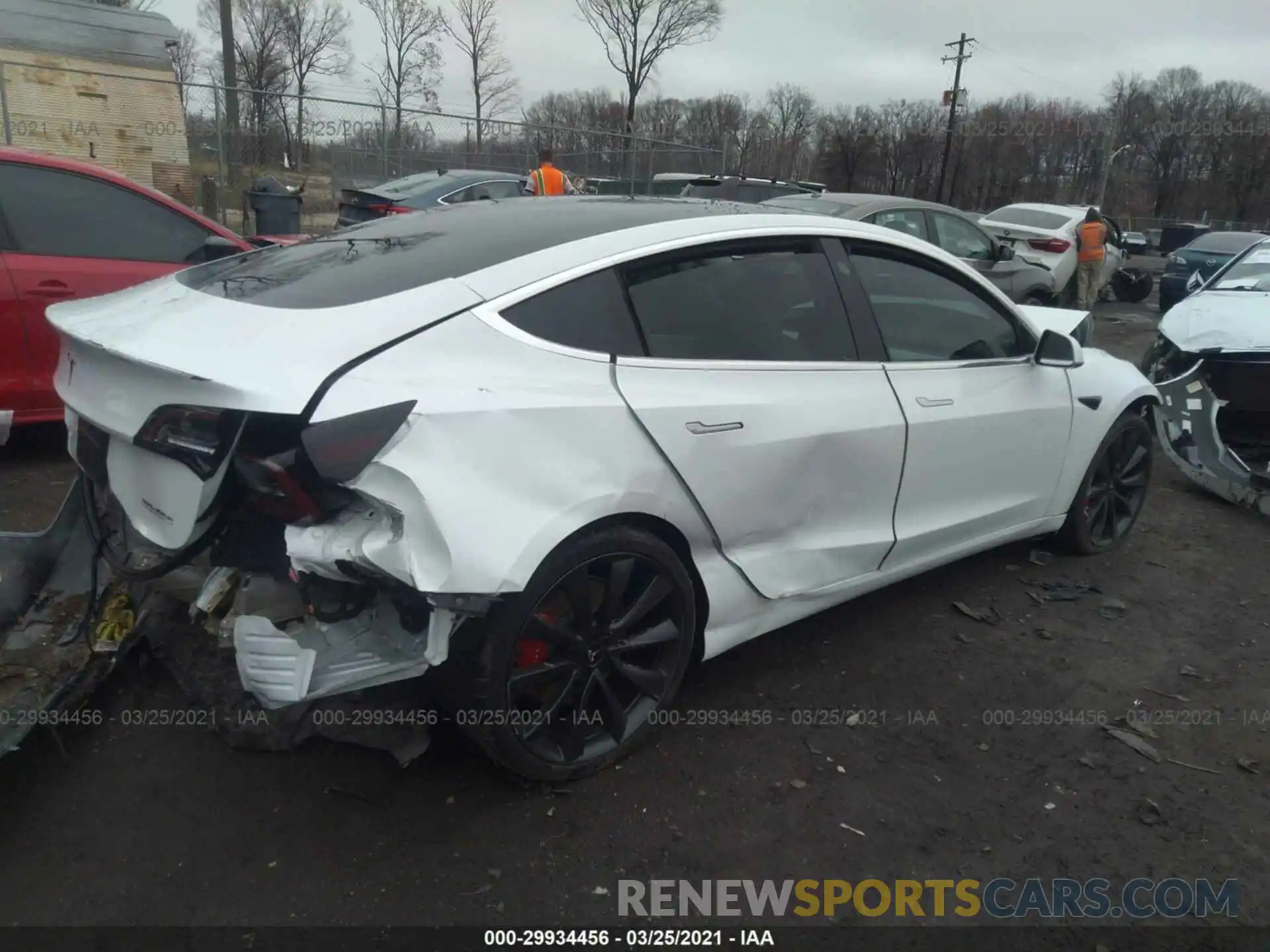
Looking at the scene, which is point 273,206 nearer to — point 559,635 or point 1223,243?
point 559,635

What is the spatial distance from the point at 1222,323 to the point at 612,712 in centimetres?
552

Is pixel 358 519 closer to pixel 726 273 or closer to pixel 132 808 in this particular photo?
pixel 132 808

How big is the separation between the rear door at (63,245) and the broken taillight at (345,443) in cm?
360

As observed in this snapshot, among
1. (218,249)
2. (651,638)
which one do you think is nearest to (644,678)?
(651,638)

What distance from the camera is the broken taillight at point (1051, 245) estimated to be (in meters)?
13.0

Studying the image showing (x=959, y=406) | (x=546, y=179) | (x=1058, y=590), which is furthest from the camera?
(x=546, y=179)

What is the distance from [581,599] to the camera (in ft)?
8.61

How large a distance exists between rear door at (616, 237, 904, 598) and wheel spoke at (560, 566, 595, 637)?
0.42 meters

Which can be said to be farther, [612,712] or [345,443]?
[612,712]

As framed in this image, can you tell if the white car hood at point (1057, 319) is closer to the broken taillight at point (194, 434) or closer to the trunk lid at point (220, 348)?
the trunk lid at point (220, 348)

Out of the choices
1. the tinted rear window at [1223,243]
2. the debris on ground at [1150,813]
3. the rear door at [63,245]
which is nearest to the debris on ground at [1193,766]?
the debris on ground at [1150,813]

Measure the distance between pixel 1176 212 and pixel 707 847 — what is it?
71.4m

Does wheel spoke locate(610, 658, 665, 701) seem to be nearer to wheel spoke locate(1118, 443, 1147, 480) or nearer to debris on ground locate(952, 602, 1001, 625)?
debris on ground locate(952, 602, 1001, 625)

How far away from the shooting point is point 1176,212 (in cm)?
6212
